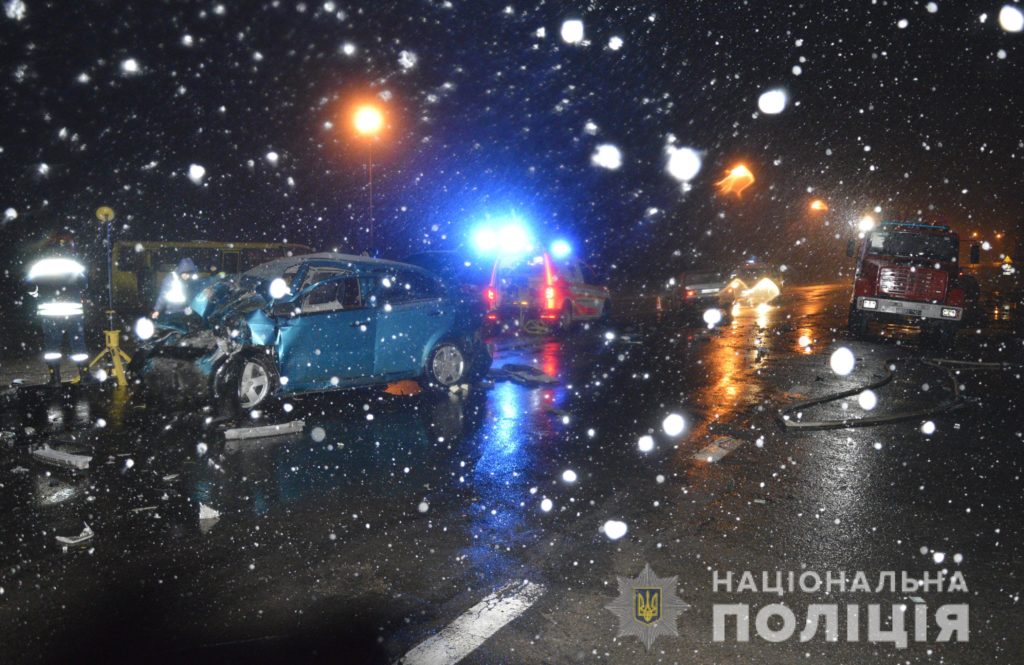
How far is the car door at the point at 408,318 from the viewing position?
8.67 m

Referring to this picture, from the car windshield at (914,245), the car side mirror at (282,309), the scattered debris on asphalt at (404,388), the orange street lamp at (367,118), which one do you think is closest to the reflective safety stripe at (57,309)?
the car side mirror at (282,309)

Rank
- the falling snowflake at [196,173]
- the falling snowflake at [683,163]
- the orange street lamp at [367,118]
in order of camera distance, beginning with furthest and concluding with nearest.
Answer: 1. the falling snowflake at [683,163]
2. the falling snowflake at [196,173]
3. the orange street lamp at [367,118]

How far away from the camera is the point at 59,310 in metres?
9.64

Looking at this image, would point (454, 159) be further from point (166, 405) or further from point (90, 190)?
point (166, 405)

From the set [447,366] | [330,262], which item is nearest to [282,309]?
[330,262]

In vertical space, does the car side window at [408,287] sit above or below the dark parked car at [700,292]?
above

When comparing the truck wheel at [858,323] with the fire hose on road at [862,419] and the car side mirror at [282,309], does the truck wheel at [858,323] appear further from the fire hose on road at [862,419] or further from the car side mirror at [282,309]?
the car side mirror at [282,309]

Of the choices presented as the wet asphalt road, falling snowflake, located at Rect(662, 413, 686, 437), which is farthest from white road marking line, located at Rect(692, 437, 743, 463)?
falling snowflake, located at Rect(662, 413, 686, 437)

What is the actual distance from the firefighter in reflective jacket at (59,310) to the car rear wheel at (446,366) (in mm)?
5067

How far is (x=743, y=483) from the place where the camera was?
5.48 metres

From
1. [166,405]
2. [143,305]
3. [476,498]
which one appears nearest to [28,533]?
[476,498]

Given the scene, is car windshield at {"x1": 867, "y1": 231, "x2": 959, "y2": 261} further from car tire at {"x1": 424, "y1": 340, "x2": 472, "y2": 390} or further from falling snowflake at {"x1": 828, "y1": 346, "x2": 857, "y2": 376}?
car tire at {"x1": 424, "y1": 340, "x2": 472, "y2": 390}

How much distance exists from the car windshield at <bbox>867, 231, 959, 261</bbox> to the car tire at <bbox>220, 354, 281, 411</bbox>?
13598mm

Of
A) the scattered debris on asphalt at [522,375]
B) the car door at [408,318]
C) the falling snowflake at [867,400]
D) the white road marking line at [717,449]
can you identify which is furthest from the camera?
the scattered debris on asphalt at [522,375]
